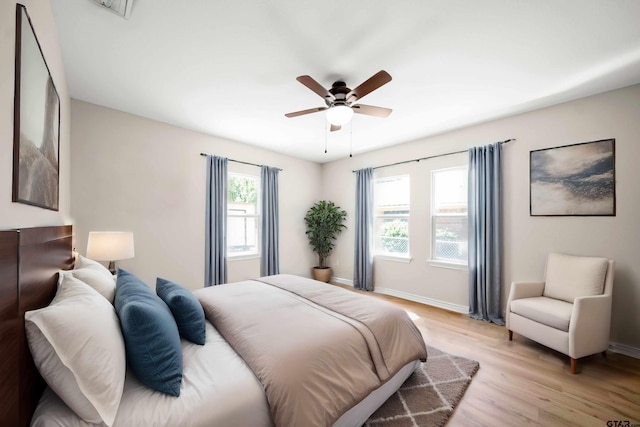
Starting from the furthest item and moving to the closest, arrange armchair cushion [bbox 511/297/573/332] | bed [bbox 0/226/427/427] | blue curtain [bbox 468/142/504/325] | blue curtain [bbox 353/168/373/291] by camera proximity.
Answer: blue curtain [bbox 353/168/373/291], blue curtain [bbox 468/142/504/325], armchair cushion [bbox 511/297/573/332], bed [bbox 0/226/427/427]

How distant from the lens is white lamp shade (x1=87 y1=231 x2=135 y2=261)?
97.7 inches

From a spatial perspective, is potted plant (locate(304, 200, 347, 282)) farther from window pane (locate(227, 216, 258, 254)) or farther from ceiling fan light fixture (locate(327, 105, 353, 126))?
ceiling fan light fixture (locate(327, 105, 353, 126))

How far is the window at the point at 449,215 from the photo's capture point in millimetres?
3719

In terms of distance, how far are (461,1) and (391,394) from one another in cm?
273

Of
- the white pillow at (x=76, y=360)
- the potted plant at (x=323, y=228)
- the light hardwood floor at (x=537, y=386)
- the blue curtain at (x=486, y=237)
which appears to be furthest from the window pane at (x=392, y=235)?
the white pillow at (x=76, y=360)

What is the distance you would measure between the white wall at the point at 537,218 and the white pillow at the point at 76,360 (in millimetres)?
3950

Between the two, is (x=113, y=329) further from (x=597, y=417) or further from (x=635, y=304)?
(x=635, y=304)

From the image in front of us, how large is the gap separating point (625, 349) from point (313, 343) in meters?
3.29

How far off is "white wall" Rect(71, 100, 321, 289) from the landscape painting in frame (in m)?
4.21

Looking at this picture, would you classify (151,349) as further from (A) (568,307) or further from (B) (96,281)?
(A) (568,307)

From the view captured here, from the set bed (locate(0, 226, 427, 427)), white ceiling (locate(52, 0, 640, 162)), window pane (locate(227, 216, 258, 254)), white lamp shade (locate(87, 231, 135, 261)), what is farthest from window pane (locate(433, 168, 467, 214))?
white lamp shade (locate(87, 231, 135, 261))

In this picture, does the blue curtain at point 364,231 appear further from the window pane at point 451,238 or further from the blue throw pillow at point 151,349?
the blue throw pillow at point 151,349

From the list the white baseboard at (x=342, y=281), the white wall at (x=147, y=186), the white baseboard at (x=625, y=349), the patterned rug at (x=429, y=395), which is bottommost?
the white baseboard at (x=342, y=281)

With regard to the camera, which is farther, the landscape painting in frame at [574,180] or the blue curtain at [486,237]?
the blue curtain at [486,237]
